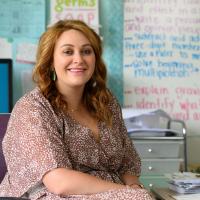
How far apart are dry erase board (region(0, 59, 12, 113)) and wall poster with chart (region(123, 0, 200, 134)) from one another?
2.57 feet

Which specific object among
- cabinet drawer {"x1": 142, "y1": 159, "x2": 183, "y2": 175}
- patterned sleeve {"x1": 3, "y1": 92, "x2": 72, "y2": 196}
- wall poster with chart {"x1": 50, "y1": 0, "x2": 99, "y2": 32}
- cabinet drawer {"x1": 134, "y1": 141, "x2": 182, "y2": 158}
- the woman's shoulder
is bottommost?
cabinet drawer {"x1": 142, "y1": 159, "x2": 183, "y2": 175}

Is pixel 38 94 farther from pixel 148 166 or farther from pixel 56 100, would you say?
pixel 148 166

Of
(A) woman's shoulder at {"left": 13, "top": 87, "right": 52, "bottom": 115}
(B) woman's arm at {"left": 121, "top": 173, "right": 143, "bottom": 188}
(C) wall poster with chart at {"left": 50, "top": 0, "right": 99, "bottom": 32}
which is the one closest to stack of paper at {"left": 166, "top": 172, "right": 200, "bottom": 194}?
(B) woman's arm at {"left": 121, "top": 173, "right": 143, "bottom": 188}

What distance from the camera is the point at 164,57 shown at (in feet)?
9.52

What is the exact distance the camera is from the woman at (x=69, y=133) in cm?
145

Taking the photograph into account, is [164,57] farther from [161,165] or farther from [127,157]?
[127,157]

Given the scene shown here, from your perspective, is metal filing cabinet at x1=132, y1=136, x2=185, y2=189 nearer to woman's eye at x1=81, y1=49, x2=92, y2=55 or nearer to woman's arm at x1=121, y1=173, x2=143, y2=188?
woman's arm at x1=121, y1=173, x2=143, y2=188

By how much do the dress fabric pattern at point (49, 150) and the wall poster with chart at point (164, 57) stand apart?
1.20 metres

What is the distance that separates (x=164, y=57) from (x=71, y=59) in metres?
1.41

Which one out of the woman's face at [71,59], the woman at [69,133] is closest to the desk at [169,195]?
the woman at [69,133]

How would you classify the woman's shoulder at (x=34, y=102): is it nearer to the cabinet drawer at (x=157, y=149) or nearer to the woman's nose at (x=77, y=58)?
the woman's nose at (x=77, y=58)

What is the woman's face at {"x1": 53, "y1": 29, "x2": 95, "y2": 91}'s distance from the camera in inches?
63.3

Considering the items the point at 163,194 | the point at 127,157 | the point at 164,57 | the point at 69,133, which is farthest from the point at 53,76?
the point at 164,57

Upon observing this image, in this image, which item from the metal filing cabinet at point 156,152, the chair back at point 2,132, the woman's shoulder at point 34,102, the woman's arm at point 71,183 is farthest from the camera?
the metal filing cabinet at point 156,152
